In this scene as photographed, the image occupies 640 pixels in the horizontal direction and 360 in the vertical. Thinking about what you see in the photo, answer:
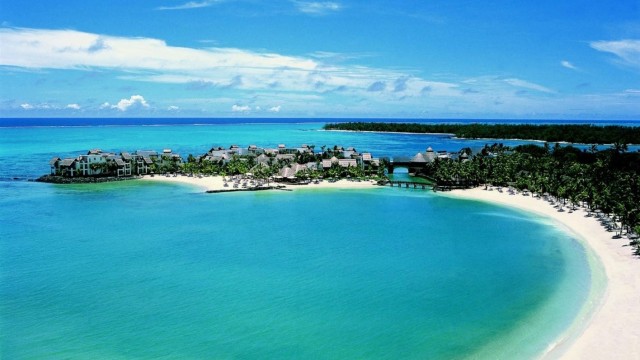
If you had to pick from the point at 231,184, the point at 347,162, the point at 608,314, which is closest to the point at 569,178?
the point at 347,162

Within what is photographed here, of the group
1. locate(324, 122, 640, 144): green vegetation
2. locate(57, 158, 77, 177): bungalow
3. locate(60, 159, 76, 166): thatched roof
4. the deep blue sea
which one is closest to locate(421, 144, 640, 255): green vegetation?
the deep blue sea

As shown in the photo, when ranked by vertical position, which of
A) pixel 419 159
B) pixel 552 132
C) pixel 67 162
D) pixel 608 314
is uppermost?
pixel 552 132

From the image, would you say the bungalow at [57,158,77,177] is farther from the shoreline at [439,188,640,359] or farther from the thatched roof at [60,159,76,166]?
the shoreline at [439,188,640,359]

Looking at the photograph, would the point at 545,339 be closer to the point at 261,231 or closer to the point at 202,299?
the point at 202,299

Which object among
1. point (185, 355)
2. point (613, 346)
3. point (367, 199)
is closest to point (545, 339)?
point (613, 346)

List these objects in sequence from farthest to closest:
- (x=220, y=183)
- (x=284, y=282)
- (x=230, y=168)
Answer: (x=230, y=168)
(x=220, y=183)
(x=284, y=282)

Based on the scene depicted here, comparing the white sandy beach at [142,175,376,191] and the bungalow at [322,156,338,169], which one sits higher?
the bungalow at [322,156,338,169]

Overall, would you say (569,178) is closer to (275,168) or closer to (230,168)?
(275,168)
